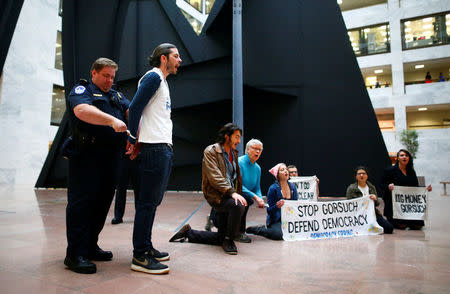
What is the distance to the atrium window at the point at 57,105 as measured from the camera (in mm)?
20000

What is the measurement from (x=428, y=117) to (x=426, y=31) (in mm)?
6662

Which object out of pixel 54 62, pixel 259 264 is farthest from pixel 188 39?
pixel 54 62

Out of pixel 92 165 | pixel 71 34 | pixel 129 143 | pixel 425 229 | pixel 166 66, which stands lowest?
pixel 425 229

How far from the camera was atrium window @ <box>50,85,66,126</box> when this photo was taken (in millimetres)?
20000

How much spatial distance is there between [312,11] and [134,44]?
7173 mm

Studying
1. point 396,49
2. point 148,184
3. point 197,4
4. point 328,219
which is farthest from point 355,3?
point 148,184

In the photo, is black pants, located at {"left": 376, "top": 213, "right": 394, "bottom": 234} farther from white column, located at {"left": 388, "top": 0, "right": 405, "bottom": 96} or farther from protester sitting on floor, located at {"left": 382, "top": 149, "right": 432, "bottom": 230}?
white column, located at {"left": 388, "top": 0, "right": 405, "bottom": 96}

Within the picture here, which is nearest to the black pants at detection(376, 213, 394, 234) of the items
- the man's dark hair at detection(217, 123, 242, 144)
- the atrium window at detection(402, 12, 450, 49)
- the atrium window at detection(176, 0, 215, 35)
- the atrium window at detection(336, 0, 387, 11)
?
the man's dark hair at detection(217, 123, 242, 144)

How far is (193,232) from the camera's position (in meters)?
3.76

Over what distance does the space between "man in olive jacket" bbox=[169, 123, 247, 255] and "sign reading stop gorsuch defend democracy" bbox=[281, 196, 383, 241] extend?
974 mm

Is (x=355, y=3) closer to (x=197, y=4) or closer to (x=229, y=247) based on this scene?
(x=197, y=4)

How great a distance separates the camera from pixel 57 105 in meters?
20.3

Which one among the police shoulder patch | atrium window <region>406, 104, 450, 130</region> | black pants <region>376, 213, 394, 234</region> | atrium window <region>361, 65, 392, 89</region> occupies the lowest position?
black pants <region>376, 213, 394, 234</region>

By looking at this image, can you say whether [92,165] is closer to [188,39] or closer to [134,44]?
[188,39]
